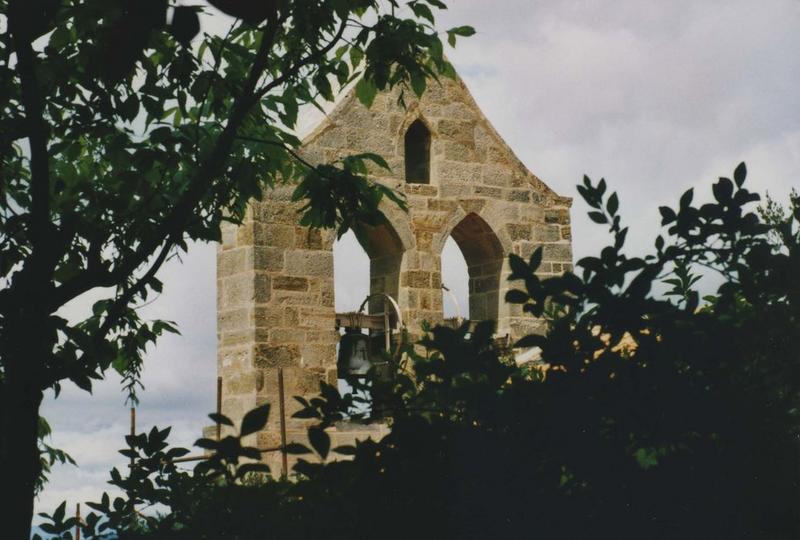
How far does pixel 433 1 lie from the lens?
13.5ft

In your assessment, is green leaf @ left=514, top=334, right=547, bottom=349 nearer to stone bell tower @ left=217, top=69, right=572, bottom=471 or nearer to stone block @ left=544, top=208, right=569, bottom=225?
stone bell tower @ left=217, top=69, right=572, bottom=471

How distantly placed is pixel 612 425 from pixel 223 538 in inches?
39.1

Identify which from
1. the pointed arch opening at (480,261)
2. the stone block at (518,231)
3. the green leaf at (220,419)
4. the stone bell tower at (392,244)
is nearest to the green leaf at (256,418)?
the green leaf at (220,419)

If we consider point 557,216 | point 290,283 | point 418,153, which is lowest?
point 290,283

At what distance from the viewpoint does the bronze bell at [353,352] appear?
8922 mm

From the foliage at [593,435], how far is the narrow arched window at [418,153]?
7.08 m

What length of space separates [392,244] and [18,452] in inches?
244

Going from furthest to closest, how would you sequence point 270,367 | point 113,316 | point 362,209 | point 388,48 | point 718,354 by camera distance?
point 270,367 → point 362,209 → point 388,48 → point 113,316 → point 718,354

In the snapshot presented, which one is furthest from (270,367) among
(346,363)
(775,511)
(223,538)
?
(775,511)

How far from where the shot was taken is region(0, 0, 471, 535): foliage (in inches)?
131

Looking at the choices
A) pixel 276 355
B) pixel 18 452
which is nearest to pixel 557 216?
pixel 276 355

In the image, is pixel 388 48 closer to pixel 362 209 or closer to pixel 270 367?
pixel 362 209

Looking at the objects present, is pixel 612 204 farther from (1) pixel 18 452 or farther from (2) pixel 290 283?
(2) pixel 290 283

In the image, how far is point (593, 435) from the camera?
7.76 ft
